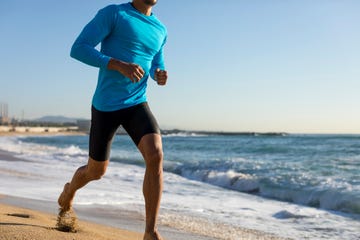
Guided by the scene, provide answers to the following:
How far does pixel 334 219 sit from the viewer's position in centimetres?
695

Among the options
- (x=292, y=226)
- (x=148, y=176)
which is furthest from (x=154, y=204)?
(x=292, y=226)

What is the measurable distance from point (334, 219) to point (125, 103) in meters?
4.66

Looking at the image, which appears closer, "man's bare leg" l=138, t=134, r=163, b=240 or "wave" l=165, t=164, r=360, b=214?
"man's bare leg" l=138, t=134, r=163, b=240

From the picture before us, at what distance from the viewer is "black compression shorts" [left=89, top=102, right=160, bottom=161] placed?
10.9ft

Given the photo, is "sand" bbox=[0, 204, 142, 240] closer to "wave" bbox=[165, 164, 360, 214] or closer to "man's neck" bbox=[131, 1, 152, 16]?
"man's neck" bbox=[131, 1, 152, 16]

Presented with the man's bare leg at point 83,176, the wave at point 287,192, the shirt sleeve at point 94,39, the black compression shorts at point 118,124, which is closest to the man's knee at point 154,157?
the black compression shorts at point 118,124

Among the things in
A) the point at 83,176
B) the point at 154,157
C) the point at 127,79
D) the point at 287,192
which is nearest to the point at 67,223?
the point at 83,176

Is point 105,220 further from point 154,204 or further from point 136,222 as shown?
point 154,204

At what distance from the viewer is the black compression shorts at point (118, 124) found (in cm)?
333

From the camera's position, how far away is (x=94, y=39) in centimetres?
320

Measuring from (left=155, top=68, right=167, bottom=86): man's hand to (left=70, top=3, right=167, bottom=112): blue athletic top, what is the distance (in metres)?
0.10

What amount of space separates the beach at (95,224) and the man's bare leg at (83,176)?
0.73 ft

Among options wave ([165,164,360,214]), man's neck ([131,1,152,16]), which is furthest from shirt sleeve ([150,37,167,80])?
wave ([165,164,360,214])

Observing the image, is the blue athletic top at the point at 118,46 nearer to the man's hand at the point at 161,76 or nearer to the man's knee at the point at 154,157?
the man's hand at the point at 161,76
